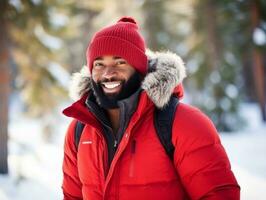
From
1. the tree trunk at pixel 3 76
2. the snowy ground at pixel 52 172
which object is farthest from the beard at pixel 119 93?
Result: the tree trunk at pixel 3 76

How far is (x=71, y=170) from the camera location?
3365mm

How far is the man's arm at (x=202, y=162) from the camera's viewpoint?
2.70 metres

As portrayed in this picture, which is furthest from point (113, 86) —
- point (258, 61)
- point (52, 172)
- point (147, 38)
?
point (147, 38)

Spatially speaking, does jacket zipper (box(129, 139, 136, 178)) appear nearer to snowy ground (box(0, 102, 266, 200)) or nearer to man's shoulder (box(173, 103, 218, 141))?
man's shoulder (box(173, 103, 218, 141))

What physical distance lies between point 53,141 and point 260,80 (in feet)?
30.8

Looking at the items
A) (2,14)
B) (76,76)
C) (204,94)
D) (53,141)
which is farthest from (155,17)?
(76,76)

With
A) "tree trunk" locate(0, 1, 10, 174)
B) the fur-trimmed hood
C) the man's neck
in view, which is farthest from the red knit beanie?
"tree trunk" locate(0, 1, 10, 174)

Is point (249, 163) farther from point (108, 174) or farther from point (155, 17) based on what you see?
point (155, 17)

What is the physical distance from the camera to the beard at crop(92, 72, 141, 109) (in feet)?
10.4

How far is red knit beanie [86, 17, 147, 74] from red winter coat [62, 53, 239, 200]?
7.6 inches

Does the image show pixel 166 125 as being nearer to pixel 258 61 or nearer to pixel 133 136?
pixel 133 136

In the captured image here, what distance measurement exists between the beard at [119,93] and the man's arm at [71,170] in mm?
355

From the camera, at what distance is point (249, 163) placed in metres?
9.00

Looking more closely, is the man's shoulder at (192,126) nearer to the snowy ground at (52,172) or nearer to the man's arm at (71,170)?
the man's arm at (71,170)
